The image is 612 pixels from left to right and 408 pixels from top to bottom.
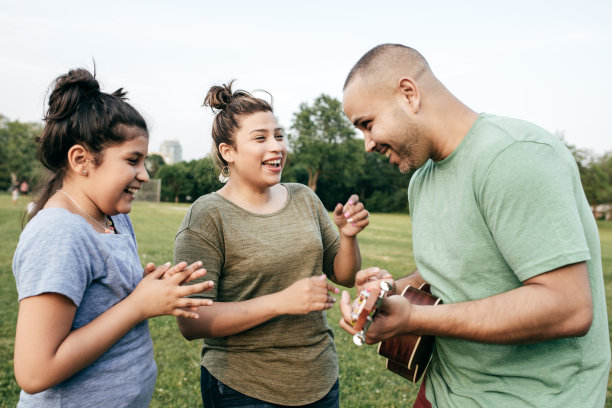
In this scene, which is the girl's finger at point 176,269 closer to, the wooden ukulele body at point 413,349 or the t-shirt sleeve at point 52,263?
the t-shirt sleeve at point 52,263

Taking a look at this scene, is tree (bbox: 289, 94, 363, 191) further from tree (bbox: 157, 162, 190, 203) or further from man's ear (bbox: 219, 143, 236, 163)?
man's ear (bbox: 219, 143, 236, 163)

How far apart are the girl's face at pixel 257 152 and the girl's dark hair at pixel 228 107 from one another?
5 centimetres

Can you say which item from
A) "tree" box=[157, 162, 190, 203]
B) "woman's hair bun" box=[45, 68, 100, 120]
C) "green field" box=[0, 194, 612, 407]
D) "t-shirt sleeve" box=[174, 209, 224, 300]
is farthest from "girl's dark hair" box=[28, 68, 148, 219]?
"tree" box=[157, 162, 190, 203]

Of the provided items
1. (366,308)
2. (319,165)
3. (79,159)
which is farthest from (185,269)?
(319,165)

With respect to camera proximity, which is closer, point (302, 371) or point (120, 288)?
point (120, 288)

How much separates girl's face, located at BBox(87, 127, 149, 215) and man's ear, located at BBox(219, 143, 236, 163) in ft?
2.15

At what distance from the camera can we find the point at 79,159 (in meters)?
2.05

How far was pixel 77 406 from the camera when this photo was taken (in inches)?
72.0

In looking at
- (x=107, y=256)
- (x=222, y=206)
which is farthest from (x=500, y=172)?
(x=107, y=256)

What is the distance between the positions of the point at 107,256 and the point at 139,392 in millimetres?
680

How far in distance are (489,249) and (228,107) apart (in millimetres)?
1829

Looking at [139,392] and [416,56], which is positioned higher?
[416,56]

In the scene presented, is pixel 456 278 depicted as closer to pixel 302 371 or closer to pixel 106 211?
pixel 302 371

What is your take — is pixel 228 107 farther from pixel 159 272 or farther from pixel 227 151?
pixel 159 272
